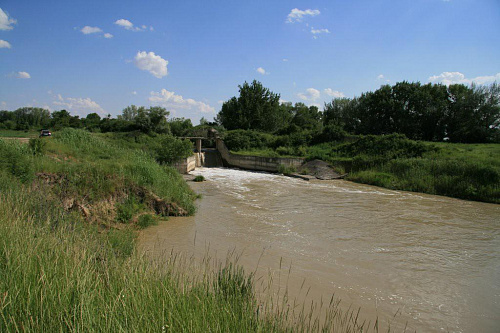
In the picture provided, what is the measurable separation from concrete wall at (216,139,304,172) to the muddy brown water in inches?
423

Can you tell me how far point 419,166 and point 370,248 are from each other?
13.2 meters

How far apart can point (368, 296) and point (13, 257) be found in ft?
18.4

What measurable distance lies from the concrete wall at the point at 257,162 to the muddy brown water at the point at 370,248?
1075 cm

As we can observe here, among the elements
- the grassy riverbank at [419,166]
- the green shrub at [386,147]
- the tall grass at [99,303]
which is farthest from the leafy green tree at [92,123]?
the tall grass at [99,303]

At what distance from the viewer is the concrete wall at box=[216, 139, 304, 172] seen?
2611cm

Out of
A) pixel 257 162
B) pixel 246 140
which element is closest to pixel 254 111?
pixel 246 140

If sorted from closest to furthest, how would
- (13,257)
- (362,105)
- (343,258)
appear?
1. (13,257)
2. (343,258)
3. (362,105)

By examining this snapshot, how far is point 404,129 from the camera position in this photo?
35.6 meters

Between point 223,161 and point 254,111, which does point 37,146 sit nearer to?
point 223,161

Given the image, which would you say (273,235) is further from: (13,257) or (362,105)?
(362,105)

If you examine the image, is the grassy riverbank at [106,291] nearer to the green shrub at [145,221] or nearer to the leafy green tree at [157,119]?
the green shrub at [145,221]

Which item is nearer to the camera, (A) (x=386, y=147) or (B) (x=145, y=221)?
(B) (x=145, y=221)

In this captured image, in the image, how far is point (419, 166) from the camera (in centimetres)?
1897

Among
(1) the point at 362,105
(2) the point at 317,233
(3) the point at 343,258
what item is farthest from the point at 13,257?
(1) the point at 362,105
